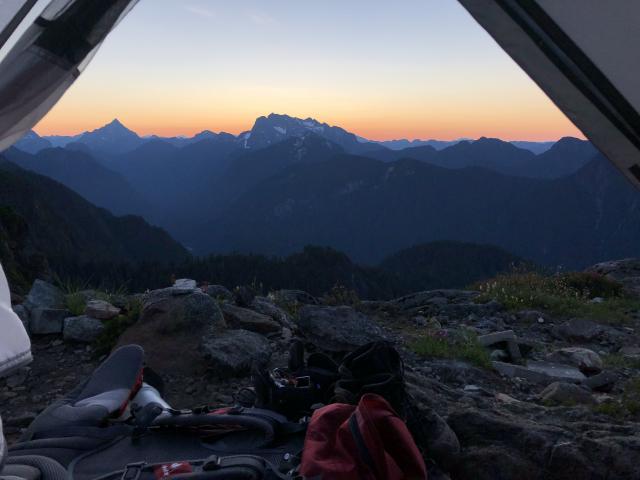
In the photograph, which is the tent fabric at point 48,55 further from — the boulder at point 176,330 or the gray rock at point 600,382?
the gray rock at point 600,382

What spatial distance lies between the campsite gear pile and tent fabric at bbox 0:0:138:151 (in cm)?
146

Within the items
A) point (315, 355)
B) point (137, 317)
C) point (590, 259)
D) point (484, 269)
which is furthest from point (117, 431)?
point (590, 259)

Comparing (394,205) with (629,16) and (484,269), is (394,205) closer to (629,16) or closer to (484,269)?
(484,269)

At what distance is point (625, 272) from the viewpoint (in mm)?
A: 12328

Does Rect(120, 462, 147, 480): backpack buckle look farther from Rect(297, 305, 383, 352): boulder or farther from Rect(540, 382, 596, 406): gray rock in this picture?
Rect(540, 382, 596, 406): gray rock

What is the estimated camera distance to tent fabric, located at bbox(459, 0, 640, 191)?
270 centimetres

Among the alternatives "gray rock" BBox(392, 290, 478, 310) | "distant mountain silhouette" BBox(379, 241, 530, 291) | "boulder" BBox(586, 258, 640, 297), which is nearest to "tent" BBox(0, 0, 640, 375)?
"gray rock" BBox(392, 290, 478, 310)

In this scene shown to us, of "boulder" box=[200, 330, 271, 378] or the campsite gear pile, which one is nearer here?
the campsite gear pile

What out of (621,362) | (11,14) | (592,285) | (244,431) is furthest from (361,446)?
(592,285)

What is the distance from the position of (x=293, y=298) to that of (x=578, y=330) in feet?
12.0

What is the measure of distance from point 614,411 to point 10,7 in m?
4.58

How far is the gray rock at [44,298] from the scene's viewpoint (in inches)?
213

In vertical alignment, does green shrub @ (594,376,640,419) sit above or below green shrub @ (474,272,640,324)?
below

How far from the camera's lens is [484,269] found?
7819 centimetres
